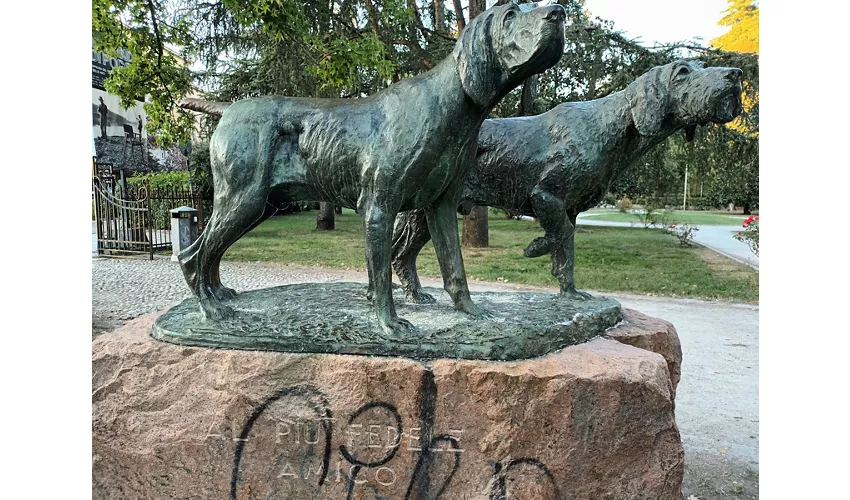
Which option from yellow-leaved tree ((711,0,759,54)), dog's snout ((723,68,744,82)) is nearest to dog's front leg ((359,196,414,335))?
dog's snout ((723,68,744,82))

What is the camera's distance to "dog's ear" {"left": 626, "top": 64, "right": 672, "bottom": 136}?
2.99 metres

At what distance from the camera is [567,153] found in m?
3.16

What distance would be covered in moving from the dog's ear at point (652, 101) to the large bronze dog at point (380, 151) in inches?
37.1

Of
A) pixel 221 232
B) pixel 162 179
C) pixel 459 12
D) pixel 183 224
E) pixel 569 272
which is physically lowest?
pixel 569 272

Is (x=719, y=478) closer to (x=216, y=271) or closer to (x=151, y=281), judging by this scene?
(x=216, y=271)

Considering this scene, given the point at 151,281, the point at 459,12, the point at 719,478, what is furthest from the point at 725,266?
the point at 151,281

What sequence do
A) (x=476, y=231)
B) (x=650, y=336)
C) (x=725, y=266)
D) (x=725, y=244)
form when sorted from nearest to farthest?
(x=650, y=336) < (x=725, y=266) < (x=476, y=231) < (x=725, y=244)

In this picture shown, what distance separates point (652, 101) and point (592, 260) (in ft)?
30.3

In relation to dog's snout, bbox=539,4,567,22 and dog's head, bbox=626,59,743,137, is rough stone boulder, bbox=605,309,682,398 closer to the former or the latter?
dog's head, bbox=626,59,743,137

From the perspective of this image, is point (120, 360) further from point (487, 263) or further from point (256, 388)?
point (487, 263)

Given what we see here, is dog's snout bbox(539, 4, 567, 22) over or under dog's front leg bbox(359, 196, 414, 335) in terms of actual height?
over

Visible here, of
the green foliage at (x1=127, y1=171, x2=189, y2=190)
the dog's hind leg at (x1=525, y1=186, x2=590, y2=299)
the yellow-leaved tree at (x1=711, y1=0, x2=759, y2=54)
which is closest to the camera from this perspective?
the dog's hind leg at (x1=525, y1=186, x2=590, y2=299)

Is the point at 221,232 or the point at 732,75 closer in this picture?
the point at 221,232

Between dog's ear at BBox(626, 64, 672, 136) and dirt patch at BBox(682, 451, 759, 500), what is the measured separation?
6.68 ft
